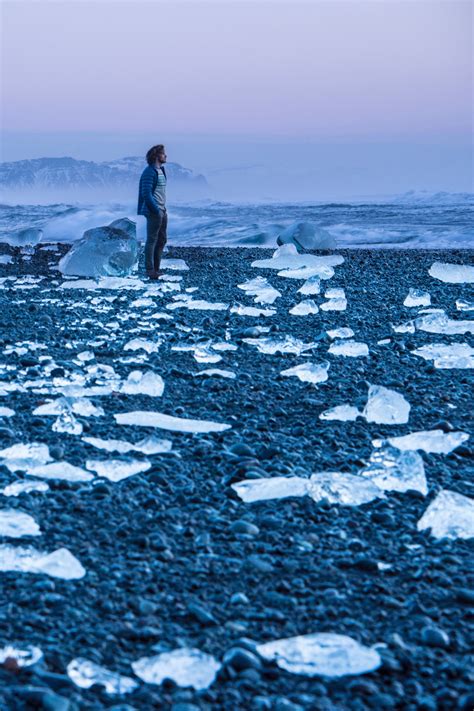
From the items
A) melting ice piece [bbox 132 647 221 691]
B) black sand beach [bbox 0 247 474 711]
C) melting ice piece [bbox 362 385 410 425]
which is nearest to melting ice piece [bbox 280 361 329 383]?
black sand beach [bbox 0 247 474 711]

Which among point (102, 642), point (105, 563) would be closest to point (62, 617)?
point (102, 642)

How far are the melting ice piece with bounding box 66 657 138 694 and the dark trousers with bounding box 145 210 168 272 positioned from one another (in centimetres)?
693

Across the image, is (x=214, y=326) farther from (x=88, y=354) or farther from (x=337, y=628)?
(x=337, y=628)

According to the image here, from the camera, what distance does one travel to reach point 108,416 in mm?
3680

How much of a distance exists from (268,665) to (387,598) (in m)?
0.45

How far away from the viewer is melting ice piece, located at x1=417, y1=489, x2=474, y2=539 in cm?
250

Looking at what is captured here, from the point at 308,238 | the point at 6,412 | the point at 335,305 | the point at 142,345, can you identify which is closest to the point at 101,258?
the point at 335,305

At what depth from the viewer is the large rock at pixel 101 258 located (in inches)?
369

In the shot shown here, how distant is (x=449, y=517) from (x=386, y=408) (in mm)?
1196

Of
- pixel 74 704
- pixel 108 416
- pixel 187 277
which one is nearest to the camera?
pixel 74 704

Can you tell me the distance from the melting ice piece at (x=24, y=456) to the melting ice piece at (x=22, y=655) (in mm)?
1185

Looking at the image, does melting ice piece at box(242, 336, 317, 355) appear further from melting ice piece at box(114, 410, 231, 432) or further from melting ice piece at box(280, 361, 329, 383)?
melting ice piece at box(114, 410, 231, 432)

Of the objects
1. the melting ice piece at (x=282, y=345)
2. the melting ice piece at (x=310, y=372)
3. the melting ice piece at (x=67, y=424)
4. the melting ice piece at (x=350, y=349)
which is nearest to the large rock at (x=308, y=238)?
the melting ice piece at (x=282, y=345)

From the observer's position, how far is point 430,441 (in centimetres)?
332
